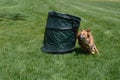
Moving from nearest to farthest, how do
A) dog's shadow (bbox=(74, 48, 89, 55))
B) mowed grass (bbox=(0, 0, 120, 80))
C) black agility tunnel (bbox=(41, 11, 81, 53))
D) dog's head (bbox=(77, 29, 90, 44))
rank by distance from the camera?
mowed grass (bbox=(0, 0, 120, 80)), dog's head (bbox=(77, 29, 90, 44)), black agility tunnel (bbox=(41, 11, 81, 53)), dog's shadow (bbox=(74, 48, 89, 55))

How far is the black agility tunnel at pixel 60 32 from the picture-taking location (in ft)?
26.9

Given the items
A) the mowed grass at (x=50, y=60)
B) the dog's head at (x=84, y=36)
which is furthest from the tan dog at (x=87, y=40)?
the mowed grass at (x=50, y=60)

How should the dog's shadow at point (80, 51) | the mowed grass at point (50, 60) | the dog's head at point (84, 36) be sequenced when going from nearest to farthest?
the mowed grass at point (50, 60), the dog's head at point (84, 36), the dog's shadow at point (80, 51)

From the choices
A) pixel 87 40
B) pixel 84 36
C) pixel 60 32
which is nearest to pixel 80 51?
pixel 87 40

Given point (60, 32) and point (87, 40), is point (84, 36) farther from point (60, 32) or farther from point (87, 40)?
point (60, 32)

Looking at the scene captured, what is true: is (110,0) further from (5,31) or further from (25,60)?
(25,60)

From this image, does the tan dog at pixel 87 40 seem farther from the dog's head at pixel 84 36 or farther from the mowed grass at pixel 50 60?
the mowed grass at pixel 50 60

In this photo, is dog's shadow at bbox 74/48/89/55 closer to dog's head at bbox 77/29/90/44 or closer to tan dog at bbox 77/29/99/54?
tan dog at bbox 77/29/99/54

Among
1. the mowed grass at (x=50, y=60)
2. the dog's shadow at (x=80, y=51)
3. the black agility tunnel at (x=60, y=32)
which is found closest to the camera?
the mowed grass at (x=50, y=60)

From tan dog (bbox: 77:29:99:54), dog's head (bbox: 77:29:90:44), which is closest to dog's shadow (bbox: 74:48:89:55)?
tan dog (bbox: 77:29:99:54)

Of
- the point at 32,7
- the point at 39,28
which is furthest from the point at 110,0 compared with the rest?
the point at 39,28

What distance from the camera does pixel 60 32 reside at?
324 inches

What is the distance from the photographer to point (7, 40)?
10672 mm

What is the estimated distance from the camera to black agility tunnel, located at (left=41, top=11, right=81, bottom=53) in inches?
323
